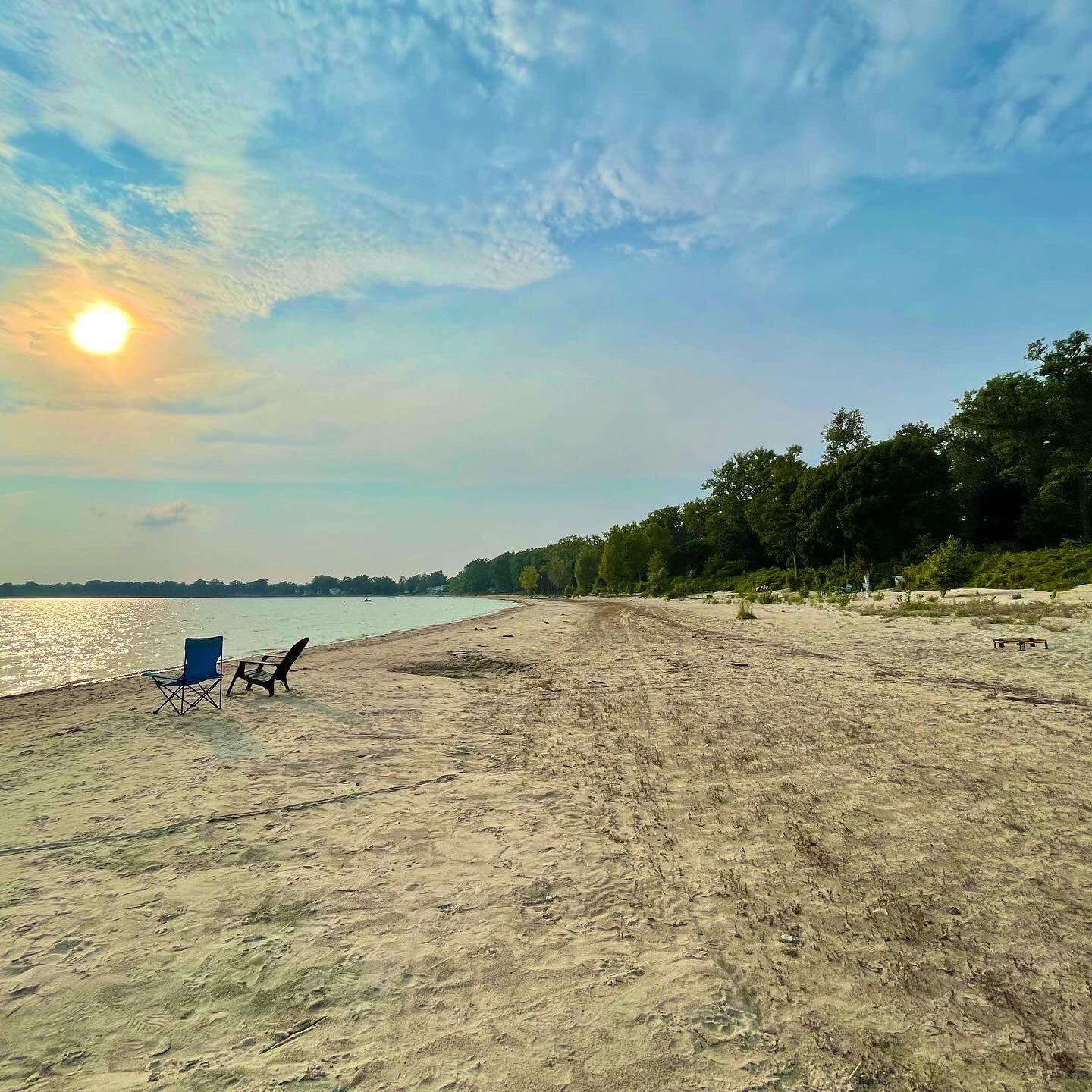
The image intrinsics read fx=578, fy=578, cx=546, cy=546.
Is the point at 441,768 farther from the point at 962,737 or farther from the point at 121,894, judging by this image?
the point at 962,737

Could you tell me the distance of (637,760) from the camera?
→ 21.9 ft

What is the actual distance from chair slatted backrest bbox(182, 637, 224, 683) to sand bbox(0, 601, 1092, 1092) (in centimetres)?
191

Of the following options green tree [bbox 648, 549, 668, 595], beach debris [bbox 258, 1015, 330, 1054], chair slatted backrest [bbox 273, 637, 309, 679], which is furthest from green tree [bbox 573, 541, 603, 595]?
beach debris [bbox 258, 1015, 330, 1054]

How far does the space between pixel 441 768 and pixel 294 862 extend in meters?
2.34

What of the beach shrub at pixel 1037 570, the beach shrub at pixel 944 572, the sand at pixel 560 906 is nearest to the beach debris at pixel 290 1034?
the sand at pixel 560 906

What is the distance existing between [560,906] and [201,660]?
8.68 metres

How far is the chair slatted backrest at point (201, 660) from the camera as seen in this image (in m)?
9.80

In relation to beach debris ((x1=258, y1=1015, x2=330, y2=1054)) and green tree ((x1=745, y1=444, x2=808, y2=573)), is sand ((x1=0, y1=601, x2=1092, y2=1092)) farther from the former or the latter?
green tree ((x1=745, y1=444, x2=808, y2=573))

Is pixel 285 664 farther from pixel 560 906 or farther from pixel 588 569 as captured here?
pixel 588 569

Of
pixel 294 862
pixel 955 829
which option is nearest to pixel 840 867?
pixel 955 829

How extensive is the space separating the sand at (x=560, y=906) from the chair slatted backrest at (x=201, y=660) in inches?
75.1

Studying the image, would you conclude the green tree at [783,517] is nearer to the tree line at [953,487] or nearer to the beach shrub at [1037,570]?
the tree line at [953,487]

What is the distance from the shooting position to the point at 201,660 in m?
9.92

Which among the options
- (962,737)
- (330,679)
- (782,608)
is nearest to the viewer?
(962,737)
